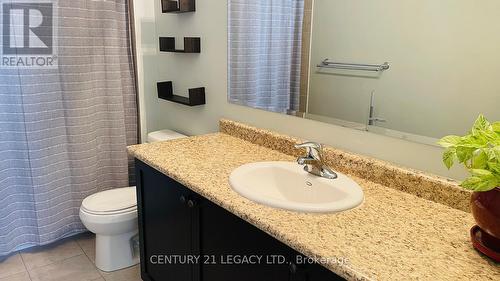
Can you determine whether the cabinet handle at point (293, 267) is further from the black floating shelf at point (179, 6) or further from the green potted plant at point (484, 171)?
the black floating shelf at point (179, 6)

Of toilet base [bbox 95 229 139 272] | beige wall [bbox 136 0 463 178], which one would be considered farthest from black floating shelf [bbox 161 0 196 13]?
toilet base [bbox 95 229 139 272]

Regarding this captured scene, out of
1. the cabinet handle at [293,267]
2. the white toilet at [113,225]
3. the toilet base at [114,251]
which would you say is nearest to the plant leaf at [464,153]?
the cabinet handle at [293,267]

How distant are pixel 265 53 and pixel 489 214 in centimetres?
128

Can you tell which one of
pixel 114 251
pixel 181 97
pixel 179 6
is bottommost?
pixel 114 251

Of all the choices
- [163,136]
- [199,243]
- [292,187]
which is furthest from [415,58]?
[163,136]

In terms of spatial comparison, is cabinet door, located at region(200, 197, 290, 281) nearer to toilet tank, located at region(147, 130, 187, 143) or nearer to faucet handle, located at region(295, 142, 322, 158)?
faucet handle, located at region(295, 142, 322, 158)

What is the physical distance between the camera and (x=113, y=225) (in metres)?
2.05

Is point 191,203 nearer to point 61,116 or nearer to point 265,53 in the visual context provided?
point 265,53

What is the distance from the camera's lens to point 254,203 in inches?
46.8

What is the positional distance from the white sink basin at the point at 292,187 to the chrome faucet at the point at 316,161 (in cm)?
2

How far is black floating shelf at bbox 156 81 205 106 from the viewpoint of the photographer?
2193 millimetres

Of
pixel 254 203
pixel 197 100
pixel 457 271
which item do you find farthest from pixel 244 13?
pixel 457 271

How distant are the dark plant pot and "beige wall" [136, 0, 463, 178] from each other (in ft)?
1.00

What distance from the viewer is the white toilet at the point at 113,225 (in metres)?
2.04
